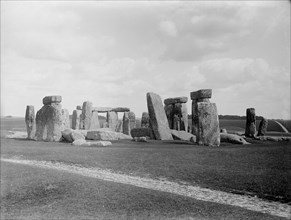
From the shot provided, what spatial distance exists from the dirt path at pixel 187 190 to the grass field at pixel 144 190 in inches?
14.4

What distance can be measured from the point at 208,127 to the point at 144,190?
8824 mm

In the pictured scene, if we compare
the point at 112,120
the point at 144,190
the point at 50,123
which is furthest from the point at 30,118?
the point at 144,190

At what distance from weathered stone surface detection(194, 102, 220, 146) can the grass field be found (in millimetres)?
2905

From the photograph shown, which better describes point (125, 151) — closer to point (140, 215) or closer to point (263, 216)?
point (140, 215)

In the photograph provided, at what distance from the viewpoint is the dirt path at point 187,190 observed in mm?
7875

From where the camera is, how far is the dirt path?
310 inches

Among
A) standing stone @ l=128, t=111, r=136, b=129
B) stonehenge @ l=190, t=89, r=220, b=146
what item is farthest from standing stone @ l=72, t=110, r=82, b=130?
stonehenge @ l=190, t=89, r=220, b=146

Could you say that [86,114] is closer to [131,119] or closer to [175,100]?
[131,119]

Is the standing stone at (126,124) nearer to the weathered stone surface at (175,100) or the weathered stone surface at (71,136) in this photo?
the weathered stone surface at (175,100)

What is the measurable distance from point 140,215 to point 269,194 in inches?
144

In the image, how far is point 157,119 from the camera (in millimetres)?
21375

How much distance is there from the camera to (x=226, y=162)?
11945 millimetres

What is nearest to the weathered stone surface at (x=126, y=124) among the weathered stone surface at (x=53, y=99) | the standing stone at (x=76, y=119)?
the standing stone at (x=76, y=119)

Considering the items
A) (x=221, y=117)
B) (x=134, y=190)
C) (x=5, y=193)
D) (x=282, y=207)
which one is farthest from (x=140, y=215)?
(x=221, y=117)
